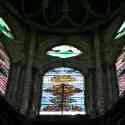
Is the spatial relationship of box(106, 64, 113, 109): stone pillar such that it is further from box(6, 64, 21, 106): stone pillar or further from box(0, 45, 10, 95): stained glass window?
box(0, 45, 10, 95): stained glass window

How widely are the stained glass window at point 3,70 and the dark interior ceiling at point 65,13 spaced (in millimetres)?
3237

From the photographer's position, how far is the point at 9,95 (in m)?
15.4

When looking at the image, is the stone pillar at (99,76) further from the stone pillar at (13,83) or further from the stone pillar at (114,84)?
the stone pillar at (13,83)

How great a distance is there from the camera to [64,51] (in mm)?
19172

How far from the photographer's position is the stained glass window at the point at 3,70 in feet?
51.4

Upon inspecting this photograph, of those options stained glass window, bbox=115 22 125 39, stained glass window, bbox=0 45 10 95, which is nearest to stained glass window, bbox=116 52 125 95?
stained glass window, bbox=115 22 125 39

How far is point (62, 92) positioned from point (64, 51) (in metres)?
3.45

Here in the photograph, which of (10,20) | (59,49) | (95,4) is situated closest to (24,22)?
(10,20)

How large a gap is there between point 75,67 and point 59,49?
199cm

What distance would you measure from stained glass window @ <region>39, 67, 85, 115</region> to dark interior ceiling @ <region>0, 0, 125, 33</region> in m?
3.47

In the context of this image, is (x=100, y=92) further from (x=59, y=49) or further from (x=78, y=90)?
(x=59, y=49)

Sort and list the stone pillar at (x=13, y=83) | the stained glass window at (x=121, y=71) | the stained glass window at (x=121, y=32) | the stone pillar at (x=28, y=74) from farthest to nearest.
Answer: the stained glass window at (x=121, y=32)
the stained glass window at (x=121, y=71)
the stone pillar at (x=13, y=83)
the stone pillar at (x=28, y=74)

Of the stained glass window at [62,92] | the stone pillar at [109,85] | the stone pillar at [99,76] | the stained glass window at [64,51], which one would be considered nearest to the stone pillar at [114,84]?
the stone pillar at [109,85]

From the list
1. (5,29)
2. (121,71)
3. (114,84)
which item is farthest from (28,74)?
(121,71)
